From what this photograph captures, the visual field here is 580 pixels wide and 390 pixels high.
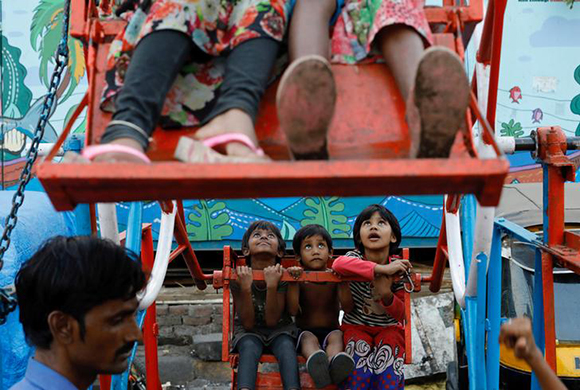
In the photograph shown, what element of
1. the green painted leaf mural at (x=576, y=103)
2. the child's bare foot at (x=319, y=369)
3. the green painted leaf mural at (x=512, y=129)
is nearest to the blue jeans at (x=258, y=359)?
the child's bare foot at (x=319, y=369)

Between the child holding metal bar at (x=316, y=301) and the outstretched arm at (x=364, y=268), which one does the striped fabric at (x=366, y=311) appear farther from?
the outstretched arm at (x=364, y=268)

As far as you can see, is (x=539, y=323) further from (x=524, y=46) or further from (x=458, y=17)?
(x=524, y=46)

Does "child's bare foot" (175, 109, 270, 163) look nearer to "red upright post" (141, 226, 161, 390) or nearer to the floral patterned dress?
the floral patterned dress

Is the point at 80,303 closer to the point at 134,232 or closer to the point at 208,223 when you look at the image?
the point at 134,232

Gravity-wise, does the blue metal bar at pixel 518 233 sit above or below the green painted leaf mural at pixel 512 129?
below

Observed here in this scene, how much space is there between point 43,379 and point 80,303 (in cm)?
22

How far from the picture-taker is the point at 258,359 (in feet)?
12.1

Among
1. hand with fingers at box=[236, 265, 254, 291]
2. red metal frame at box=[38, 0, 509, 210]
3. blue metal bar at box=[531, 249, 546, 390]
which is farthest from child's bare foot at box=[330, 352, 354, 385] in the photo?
red metal frame at box=[38, 0, 509, 210]

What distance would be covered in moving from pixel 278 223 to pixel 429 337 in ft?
8.05

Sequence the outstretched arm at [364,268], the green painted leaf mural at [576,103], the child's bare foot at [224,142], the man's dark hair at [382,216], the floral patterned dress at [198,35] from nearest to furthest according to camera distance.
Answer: the child's bare foot at [224,142] → the floral patterned dress at [198,35] → the outstretched arm at [364,268] → the man's dark hair at [382,216] → the green painted leaf mural at [576,103]

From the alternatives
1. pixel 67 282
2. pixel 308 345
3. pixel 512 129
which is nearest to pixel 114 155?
pixel 67 282

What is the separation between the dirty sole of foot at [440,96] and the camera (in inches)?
63.5

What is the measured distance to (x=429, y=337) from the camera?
247 inches

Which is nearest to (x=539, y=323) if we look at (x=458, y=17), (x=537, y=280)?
(x=537, y=280)
